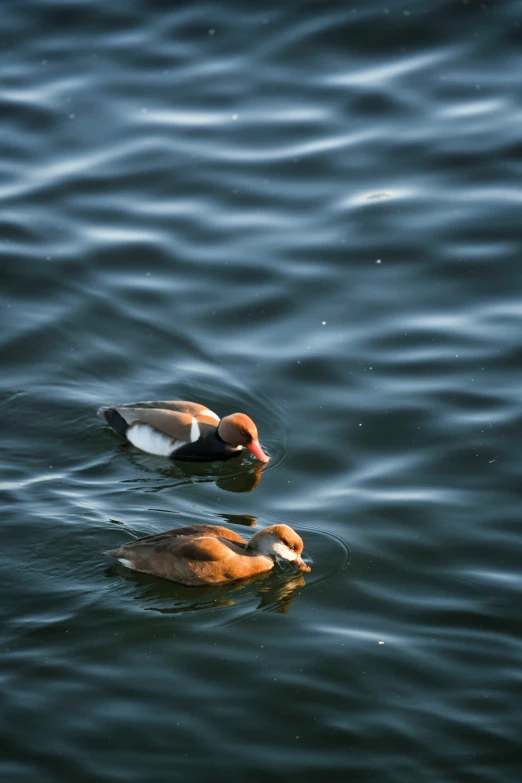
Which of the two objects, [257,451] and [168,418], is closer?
[257,451]

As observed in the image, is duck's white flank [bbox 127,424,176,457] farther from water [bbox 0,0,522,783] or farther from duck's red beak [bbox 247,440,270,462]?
duck's red beak [bbox 247,440,270,462]

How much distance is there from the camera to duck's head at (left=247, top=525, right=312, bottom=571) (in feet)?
27.4

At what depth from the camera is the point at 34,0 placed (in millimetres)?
19734

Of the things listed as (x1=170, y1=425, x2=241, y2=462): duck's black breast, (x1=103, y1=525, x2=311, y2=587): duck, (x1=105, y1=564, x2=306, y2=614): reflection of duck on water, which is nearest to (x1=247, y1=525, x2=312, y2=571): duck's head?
(x1=103, y1=525, x2=311, y2=587): duck

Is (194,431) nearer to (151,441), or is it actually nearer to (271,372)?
(151,441)

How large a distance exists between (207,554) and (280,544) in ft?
1.64

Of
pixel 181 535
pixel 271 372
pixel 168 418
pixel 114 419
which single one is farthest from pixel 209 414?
pixel 181 535

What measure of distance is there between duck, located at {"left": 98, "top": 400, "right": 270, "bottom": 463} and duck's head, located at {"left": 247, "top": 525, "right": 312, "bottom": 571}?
1.77 meters

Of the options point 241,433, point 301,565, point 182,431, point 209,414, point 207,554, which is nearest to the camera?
point 207,554

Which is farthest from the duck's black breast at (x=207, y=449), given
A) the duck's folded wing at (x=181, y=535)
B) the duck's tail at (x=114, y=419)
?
the duck's folded wing at (x=181, y=535)

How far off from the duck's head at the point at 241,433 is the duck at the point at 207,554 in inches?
67.7

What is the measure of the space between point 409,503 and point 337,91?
8.80 meters

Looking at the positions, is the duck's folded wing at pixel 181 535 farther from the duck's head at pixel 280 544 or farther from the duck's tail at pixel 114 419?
the duck's tail at pixel 114 419

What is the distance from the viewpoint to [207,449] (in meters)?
10.4
